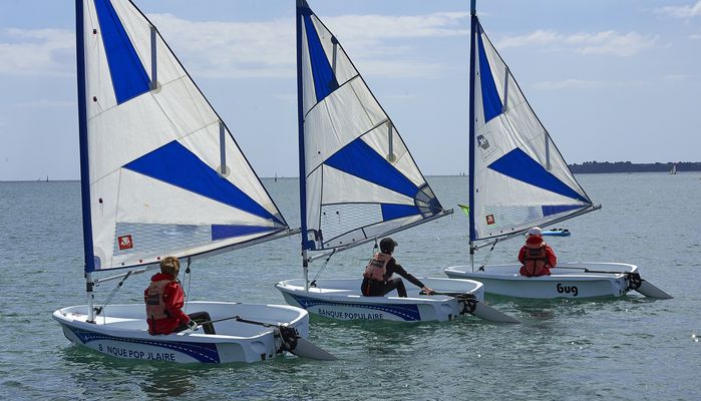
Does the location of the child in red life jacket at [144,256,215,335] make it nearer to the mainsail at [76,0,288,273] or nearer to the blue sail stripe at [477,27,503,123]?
the mainsail at [76,0,288,273]

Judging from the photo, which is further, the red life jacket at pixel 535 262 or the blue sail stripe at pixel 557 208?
the blue sail stripe at pixel 557 208

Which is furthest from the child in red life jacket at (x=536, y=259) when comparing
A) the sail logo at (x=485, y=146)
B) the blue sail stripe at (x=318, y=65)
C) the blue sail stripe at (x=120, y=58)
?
the blue sail stripe at (x=120, y=58)

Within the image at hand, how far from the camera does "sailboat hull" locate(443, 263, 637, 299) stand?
24748 mm

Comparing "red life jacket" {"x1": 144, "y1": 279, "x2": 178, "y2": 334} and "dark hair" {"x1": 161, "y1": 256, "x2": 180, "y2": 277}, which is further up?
"dark hair" {"x1": 161, "y1": 256, "x2": 180, "y2": 277}

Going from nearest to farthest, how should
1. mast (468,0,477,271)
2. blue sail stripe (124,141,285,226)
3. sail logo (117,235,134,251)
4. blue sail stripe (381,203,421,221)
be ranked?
sail logo (117,235,134,251) → blue sail stripe (124,141,285,226) → blue sail stripe (381,203,421,221) → mast (468,0,477,271)

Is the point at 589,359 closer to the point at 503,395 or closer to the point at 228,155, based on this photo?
the point at 503,395

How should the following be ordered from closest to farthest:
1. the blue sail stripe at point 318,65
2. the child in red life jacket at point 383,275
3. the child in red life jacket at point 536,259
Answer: the child in red life jacket at point 383,275 → the blue sail stripe at point 318,65 → the child in red life jacket at point 536,259

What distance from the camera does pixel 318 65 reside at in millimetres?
22141

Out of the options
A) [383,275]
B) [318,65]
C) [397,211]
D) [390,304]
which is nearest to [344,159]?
[397,211]

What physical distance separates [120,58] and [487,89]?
12630 millimetres

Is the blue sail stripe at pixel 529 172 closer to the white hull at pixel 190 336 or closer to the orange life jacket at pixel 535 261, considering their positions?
the orange life jacket at pixel 535 261

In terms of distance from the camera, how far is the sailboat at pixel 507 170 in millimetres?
26906

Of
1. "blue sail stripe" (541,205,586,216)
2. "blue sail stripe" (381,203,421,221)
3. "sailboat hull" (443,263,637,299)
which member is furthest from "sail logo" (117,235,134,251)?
"blue sail stripe" (541,205,586,216)

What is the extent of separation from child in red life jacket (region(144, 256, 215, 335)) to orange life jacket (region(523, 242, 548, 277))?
1122 cm
